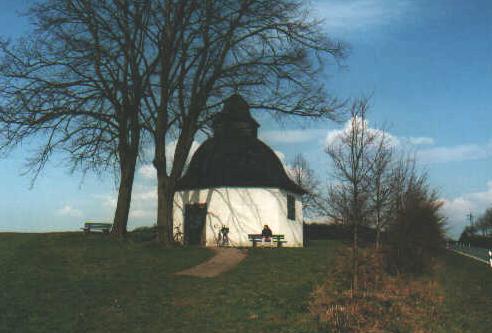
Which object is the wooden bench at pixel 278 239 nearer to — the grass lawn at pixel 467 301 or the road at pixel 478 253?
the grass lawn at pixel 467 301

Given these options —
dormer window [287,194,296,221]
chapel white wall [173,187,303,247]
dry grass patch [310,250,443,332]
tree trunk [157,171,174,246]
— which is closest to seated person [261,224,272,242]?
chapel white wall [173,187,303,247]

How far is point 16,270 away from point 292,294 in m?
9.41

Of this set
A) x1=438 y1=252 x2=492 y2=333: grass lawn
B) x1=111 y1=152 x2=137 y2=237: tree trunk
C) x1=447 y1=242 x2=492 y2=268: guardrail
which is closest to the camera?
x1=438 y1=252 x2=492 y2=333: grass lawn

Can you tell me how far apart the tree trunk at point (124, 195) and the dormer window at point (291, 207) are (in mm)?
10427

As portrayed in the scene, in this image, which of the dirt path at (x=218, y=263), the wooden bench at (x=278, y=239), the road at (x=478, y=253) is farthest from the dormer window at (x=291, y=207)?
the road at (x=478, y=253)

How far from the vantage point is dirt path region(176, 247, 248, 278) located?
17.2m

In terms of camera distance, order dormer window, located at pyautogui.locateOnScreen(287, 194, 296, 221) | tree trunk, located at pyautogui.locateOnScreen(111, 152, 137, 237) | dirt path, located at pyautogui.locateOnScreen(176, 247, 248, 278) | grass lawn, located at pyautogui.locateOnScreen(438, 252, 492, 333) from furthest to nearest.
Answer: dormer window, located at pyautogui.locateOnScreen(287, 194, 296, 221), tree trunk, located at pyautogui.locateOnScreen(111, 152, 137, 237), dirt path, located at pyautogui.locateOnScreen(176, 247, 248, 278), grass lawn, located at pyautogui.locateOnScreen(438, 252, 492, 333)

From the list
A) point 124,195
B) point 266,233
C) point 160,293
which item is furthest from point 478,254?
point 160,293

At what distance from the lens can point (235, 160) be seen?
30984 millimetres

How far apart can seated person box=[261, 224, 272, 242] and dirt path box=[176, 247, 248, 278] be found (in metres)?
4.96

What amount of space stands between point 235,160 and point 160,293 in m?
17.8

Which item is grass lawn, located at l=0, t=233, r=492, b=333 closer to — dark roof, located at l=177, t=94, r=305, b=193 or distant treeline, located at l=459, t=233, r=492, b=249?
dark roof, located at l=177, t=94, r=305, b=193

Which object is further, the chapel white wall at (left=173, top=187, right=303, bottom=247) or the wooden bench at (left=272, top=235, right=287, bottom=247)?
the chapel white wall at (left=173, top=187, right=303, bottom=247)

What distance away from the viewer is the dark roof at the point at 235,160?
30.2 meters
